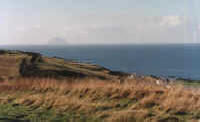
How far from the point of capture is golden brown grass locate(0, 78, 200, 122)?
23.6 ft

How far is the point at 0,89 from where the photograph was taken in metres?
11.9

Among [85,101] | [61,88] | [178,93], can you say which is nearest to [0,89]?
[61,88]

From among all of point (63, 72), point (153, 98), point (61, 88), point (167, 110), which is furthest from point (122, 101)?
point (63, 72)

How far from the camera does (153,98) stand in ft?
28.8

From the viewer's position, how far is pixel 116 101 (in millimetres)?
8969

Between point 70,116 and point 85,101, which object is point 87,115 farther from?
point 85,101

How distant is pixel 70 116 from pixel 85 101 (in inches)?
62.1

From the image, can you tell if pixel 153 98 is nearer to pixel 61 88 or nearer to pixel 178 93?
pixel 178 93

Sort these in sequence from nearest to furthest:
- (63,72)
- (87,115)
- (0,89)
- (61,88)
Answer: (87,115) < (61,88) < (0,89) < (63,72)

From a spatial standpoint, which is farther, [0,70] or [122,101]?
[0,70]

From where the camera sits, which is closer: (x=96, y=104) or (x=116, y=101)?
(x=96, y=104)

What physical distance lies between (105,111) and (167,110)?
185 cm

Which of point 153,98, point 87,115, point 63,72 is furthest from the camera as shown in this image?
point 63,72

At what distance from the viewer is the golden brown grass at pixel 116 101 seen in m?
7.21
